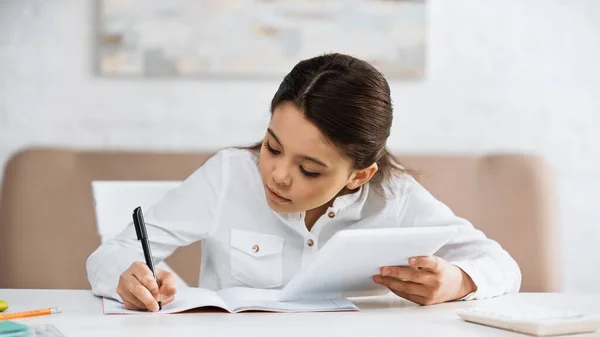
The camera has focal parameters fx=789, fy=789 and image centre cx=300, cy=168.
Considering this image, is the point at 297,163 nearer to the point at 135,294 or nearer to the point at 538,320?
the point at 135,294

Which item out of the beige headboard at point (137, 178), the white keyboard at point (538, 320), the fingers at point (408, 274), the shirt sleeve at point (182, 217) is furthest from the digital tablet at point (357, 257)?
the beige headboard at point (137, 178)

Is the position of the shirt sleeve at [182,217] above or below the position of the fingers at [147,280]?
above

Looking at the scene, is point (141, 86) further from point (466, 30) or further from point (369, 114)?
point (369, 114)

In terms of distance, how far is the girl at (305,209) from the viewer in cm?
132

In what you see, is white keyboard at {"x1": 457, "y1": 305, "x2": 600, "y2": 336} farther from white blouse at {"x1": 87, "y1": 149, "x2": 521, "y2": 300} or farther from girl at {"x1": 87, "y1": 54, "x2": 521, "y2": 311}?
white blouse at {"x1": 87, "y1": 149, "x2": 521, "y2": 300}

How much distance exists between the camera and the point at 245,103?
8.54 feet

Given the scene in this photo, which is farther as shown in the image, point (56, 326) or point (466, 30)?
point (466, 30)

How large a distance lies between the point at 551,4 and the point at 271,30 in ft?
3.23

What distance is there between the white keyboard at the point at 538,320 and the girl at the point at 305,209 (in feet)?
0.64

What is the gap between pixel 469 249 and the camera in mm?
1566

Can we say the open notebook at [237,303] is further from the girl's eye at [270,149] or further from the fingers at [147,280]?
the girl's eye at [270,149]

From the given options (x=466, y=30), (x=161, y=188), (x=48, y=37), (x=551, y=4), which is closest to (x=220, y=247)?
(x=161, y=188)

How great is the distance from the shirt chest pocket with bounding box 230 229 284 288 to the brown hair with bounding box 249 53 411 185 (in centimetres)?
28

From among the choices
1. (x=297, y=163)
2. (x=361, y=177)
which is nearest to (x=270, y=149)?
(x=297, y=163)
